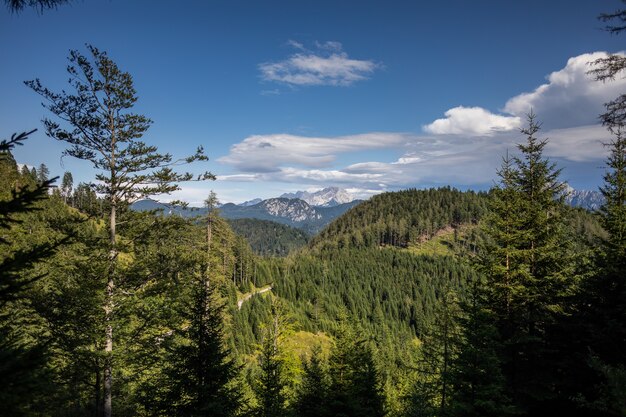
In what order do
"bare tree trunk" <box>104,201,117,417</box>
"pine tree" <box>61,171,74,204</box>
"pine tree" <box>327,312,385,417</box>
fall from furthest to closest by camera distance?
1. "pine tree" <box>61,171,74,204</box>
2. "pine tree" <box>327,312,385,417</box>
3. "bare tree trunk" <box>104,201,117,417</box>

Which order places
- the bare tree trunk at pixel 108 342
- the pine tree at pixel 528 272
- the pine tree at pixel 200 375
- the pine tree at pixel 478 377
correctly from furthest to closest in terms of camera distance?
the pine tree at pixel 528 272, the bare tree trunk at pixel 108 342, the pine tree at pixel 478 377, the pine tree at pixel 200 375

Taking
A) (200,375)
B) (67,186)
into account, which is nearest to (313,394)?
(200,375)

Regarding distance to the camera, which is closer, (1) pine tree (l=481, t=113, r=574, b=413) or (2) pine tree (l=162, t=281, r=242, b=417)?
(2) pine tree (l=162, t=281, r=242, b=417)

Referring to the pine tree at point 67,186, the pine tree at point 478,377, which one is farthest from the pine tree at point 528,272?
the pine tree at point 67,186

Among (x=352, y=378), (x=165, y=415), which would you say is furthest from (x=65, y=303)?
(x=352, y=378)

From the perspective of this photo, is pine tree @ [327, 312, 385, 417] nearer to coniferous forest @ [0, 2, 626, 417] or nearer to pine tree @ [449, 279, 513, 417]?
coniferous forest @ [0, 2, 626, 417]

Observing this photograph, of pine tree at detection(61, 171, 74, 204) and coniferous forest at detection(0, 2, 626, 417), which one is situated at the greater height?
pine tree at detection(61, 171, 74, 204)

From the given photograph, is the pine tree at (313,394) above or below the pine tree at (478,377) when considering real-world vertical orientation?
below

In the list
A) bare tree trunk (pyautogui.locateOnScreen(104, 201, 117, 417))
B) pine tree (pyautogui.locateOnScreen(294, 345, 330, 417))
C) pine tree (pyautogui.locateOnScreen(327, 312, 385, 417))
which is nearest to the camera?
bare tree trunk (pyautogui.locateOnScreen(104, 201, 117, 417))

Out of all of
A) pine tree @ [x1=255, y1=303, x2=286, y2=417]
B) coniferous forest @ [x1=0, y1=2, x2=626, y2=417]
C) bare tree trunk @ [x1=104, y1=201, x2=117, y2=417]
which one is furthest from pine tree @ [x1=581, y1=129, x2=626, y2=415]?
bare tree trunk @ [x1=104, y1=201, x2=117, y2=417]

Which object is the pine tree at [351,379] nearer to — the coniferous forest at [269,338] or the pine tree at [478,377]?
the coniferous forest at [269,338]

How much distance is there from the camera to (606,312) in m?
14.1

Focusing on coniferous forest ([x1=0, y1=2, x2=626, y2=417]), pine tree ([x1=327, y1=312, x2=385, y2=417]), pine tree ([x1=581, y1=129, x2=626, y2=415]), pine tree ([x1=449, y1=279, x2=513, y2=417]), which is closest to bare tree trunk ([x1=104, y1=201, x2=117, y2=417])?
coniferous forest ([x1=0, y1=2, x2=626, y2=417])

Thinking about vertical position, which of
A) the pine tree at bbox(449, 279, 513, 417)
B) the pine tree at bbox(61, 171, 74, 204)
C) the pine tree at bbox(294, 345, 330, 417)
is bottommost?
the pine tree at bbox(294, 345, 330, 417)
